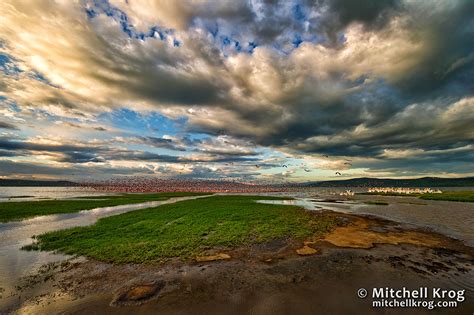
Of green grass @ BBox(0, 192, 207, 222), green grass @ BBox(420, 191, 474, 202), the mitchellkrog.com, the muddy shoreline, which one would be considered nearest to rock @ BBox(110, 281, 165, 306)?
the muddy shoreline

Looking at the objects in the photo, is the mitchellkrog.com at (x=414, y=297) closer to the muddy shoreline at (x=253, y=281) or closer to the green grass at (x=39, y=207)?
the muddy shoreline at (x=253, y=281)

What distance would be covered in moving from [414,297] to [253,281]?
7400mm

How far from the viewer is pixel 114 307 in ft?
29.3

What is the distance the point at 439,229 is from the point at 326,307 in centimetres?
2548

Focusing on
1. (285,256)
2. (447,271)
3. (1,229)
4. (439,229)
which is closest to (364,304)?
(285,256)

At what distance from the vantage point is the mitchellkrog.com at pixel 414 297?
29.5 ft

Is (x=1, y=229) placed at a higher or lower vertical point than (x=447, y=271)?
lower

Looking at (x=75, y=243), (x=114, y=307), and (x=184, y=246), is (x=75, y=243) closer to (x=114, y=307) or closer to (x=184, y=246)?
(x=184, y=246)

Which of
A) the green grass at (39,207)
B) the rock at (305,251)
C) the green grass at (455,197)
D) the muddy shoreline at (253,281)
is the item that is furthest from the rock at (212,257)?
the green grass at (455,197)

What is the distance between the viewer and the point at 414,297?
31.3ft

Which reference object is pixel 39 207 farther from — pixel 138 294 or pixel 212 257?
pixel 138 294

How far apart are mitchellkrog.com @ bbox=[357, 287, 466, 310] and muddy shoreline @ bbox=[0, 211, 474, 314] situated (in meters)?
0.34

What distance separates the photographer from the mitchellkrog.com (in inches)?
353

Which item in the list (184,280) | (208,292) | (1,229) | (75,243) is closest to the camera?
(208,292)
